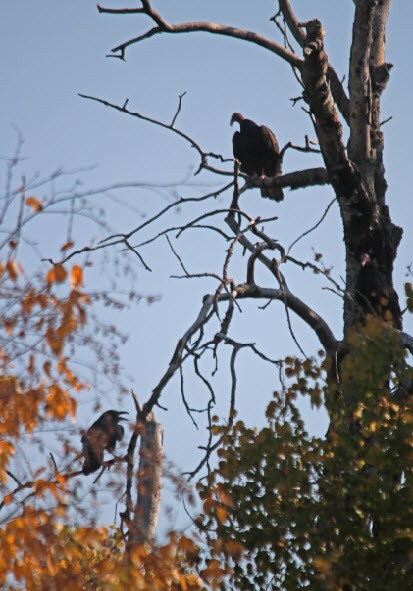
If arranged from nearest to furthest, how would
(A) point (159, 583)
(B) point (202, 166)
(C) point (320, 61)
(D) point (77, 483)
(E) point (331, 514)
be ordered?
(A) point (159, 583) < (D) point (77, 483) < (E) point (331, 514) < (C) point (320, 61) < (B) point (202, 166)

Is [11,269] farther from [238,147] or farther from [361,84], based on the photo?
[238,147]

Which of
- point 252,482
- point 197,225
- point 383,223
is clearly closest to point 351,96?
point 383,223

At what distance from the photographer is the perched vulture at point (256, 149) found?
12281 millimetres

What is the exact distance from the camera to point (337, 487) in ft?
20.3

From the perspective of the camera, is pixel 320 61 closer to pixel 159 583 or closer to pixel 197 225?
pixel 197 225

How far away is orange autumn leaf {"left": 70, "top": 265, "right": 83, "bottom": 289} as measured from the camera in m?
5.41

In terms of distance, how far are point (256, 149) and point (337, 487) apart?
695cm

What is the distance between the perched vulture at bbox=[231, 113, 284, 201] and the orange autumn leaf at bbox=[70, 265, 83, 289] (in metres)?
6.54

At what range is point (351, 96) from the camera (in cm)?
862

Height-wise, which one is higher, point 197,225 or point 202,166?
point 202,166

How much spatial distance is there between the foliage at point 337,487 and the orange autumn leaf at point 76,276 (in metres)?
1.48

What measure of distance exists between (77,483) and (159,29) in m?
3.74

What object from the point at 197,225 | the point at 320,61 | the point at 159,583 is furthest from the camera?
the point at 197,225

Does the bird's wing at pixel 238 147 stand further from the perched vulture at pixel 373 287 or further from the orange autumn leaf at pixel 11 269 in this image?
the orange autumn leaf at pixel 11 269
